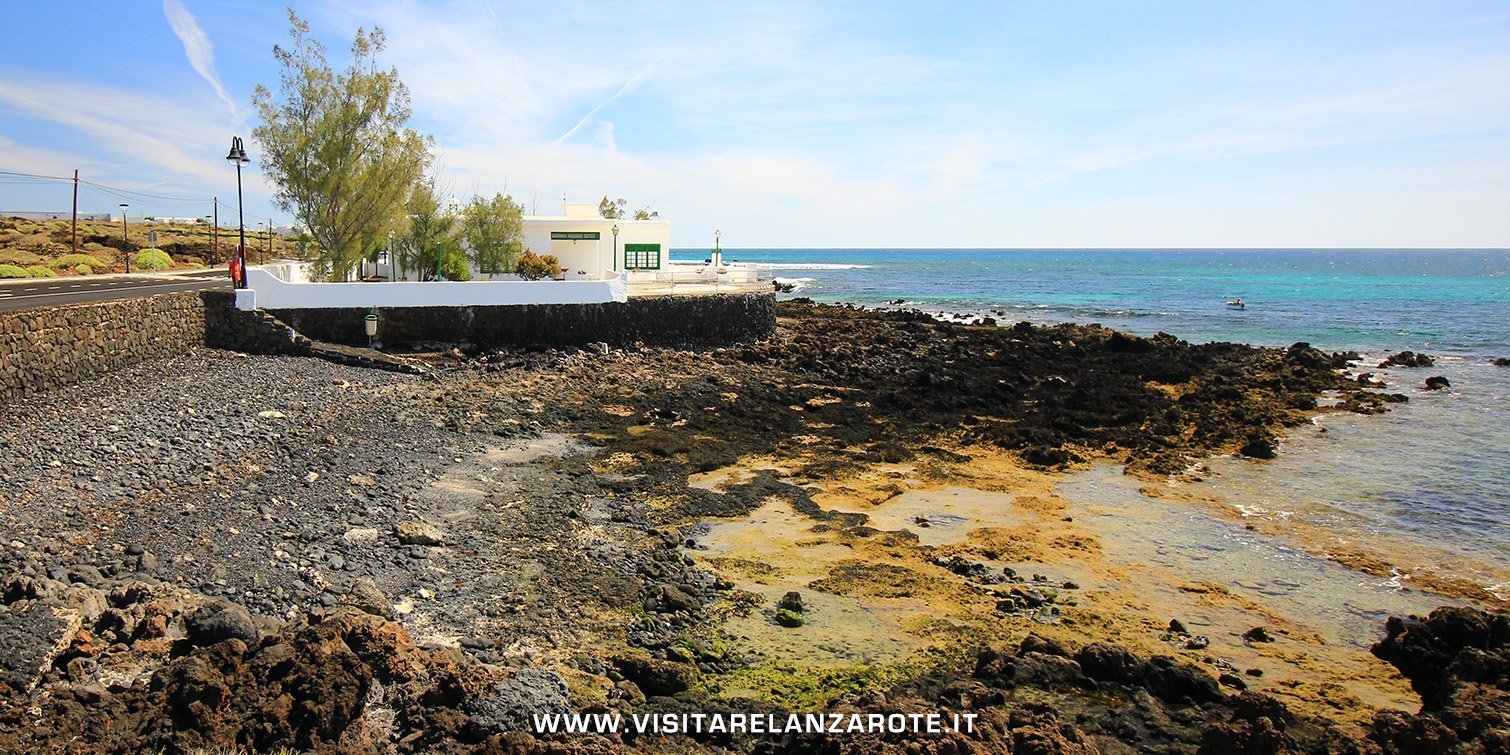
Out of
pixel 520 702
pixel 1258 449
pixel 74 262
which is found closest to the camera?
pixel 520 702

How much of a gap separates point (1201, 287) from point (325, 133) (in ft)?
253

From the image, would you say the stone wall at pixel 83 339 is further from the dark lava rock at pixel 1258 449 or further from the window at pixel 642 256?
the dark lava rock at pixel 1258 449

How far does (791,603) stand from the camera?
8656 millimetres

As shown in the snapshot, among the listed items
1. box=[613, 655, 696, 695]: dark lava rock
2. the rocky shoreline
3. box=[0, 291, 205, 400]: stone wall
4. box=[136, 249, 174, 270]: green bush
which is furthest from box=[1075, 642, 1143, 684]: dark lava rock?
box=[136, 249, 174, 270]: green bush

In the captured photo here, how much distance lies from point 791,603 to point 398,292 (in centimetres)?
1748

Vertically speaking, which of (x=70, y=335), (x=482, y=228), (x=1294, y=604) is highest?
(x=482, y=228)

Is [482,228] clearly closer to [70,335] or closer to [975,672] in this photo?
[70,335]

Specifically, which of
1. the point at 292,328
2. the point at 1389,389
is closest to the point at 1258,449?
the point at 1389,389

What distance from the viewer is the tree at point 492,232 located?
1182 inches

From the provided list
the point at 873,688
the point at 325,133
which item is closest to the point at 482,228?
the point at 325,133

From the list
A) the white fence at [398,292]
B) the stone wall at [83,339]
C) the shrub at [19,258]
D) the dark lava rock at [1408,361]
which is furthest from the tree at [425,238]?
the dark lava rock at [1408,361]

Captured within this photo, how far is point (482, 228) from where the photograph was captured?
2997 centimetres

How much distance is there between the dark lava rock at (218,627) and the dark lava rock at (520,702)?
1799 millimetres

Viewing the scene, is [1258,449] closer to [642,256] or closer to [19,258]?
[642,256]
